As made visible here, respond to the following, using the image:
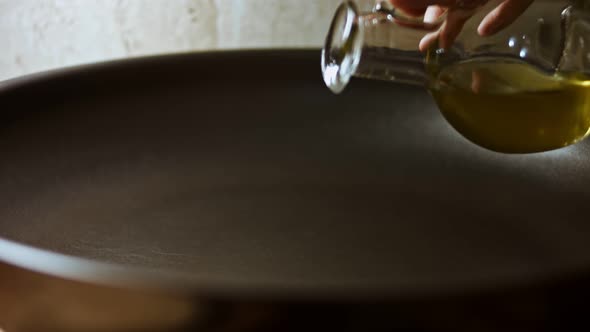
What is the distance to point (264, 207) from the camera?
16.7 inches

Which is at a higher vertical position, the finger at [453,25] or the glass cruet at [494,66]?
the finger at [453,25]

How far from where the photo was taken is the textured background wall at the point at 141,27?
76 cm

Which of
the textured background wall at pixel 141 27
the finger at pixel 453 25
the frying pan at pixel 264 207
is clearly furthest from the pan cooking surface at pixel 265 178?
the textured background wall at pixel 141 27

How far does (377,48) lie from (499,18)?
0.27 ft

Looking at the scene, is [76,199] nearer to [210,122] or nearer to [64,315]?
[210,122]

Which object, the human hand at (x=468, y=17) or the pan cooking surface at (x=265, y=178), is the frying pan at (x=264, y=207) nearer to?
the pan cooking surface at (x=265, y=178)

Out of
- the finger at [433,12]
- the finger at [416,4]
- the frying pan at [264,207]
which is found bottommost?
the frying pan at [264,207]

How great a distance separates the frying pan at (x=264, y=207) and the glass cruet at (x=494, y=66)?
0.06 metres

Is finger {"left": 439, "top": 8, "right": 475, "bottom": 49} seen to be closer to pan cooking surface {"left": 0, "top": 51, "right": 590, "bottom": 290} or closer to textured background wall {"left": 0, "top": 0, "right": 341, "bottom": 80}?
pan cooking surface {"left": 0, "top": 51, "right": 590, "bottom": 290}

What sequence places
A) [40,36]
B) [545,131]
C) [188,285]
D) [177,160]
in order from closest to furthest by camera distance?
1. [188,285]
2. [545,131]
3. [177,160]
4. [40,36]

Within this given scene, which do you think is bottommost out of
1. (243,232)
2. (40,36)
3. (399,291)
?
(399,291)

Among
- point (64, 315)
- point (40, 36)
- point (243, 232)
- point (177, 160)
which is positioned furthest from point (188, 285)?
point (40, 36)

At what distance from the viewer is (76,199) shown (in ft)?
1.42

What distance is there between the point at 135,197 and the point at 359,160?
16 cm
